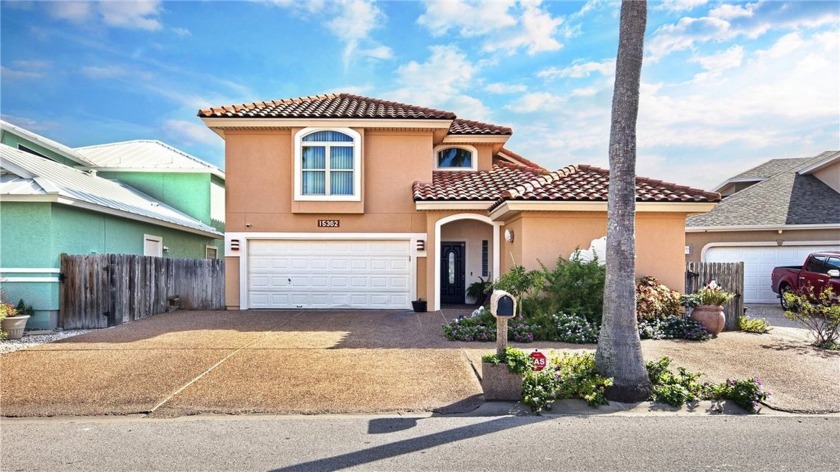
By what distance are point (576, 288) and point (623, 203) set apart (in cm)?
451

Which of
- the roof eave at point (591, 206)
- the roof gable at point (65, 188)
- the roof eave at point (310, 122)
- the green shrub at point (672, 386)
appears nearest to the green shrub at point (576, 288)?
the roof eave at point (591, 206)

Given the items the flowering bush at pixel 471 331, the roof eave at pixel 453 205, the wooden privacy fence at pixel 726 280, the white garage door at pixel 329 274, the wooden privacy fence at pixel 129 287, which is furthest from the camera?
the white garage door at pixel 329 274

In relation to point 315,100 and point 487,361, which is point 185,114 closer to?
point 315,100

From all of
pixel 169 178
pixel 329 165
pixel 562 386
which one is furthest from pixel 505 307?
pixel 169 178

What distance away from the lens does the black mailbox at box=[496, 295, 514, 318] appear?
22.0 feet

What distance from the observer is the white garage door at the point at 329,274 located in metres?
15.8

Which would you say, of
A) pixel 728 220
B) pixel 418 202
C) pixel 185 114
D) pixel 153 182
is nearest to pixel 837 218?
pixel 728 220

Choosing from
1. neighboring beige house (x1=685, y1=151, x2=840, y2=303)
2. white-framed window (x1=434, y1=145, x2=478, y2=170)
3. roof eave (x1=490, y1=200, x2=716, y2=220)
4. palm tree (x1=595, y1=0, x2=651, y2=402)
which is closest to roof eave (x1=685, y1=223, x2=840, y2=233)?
neighboring beige house (x1=685, y1=151, x2=840, y2=303)

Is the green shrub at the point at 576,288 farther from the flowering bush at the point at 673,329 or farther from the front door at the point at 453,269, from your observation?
the front door at the point at 453,269

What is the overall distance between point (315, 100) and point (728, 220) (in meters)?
15.0

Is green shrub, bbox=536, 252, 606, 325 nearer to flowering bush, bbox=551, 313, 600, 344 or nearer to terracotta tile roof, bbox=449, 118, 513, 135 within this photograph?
flowering bush, bbox=551, 313, 600, 344

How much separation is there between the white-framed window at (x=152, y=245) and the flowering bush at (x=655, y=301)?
14230 mm

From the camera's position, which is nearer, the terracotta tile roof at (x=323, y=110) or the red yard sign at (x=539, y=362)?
the red yard sign at (x=539, y=362)

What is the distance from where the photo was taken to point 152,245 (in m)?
17.0
